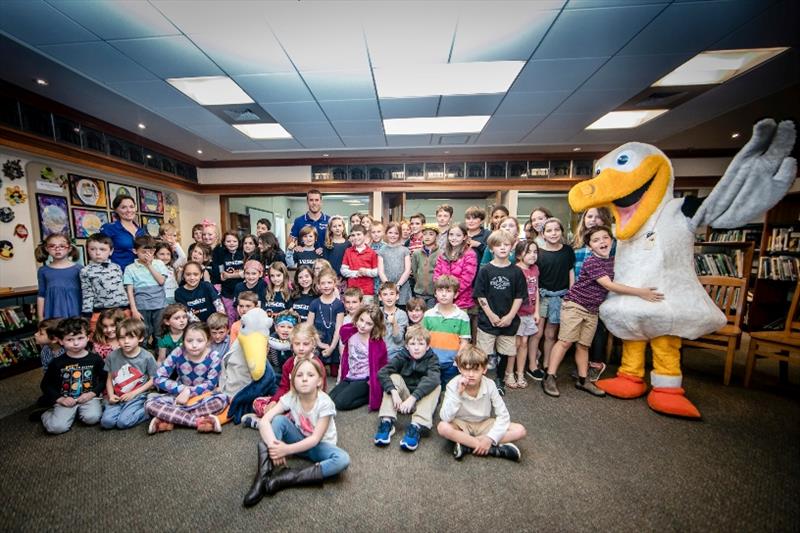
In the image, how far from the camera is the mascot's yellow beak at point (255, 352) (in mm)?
2057

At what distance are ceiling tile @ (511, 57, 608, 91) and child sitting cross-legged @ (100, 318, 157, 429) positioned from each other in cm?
378

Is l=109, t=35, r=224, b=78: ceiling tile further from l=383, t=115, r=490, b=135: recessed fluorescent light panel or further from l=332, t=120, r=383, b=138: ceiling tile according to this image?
l=383, t=115, r=490, b=135: recessed fluorescent light panel

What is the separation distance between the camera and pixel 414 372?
201 cm

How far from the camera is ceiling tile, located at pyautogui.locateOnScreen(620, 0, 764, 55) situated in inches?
76.2

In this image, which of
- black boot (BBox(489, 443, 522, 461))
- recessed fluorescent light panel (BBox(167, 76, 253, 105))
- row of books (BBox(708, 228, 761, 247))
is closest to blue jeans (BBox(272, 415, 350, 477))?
black boot (BBox(489, 443, 522, 461))

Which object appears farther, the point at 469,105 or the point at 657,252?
the point at 469,105

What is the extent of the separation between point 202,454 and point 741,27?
4.57 meters

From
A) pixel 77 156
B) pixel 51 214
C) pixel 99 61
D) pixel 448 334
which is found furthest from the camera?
pixel 77 156

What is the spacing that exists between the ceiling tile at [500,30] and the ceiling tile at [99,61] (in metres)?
2.83

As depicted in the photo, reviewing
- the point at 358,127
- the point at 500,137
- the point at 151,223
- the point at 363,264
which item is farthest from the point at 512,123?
the point at 151,223

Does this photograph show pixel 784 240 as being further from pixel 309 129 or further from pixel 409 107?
pixel 309 129

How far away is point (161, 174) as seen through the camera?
5.19m

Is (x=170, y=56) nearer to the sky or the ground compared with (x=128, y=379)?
nearer to the sky

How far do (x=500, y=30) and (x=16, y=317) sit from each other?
5.09 m
